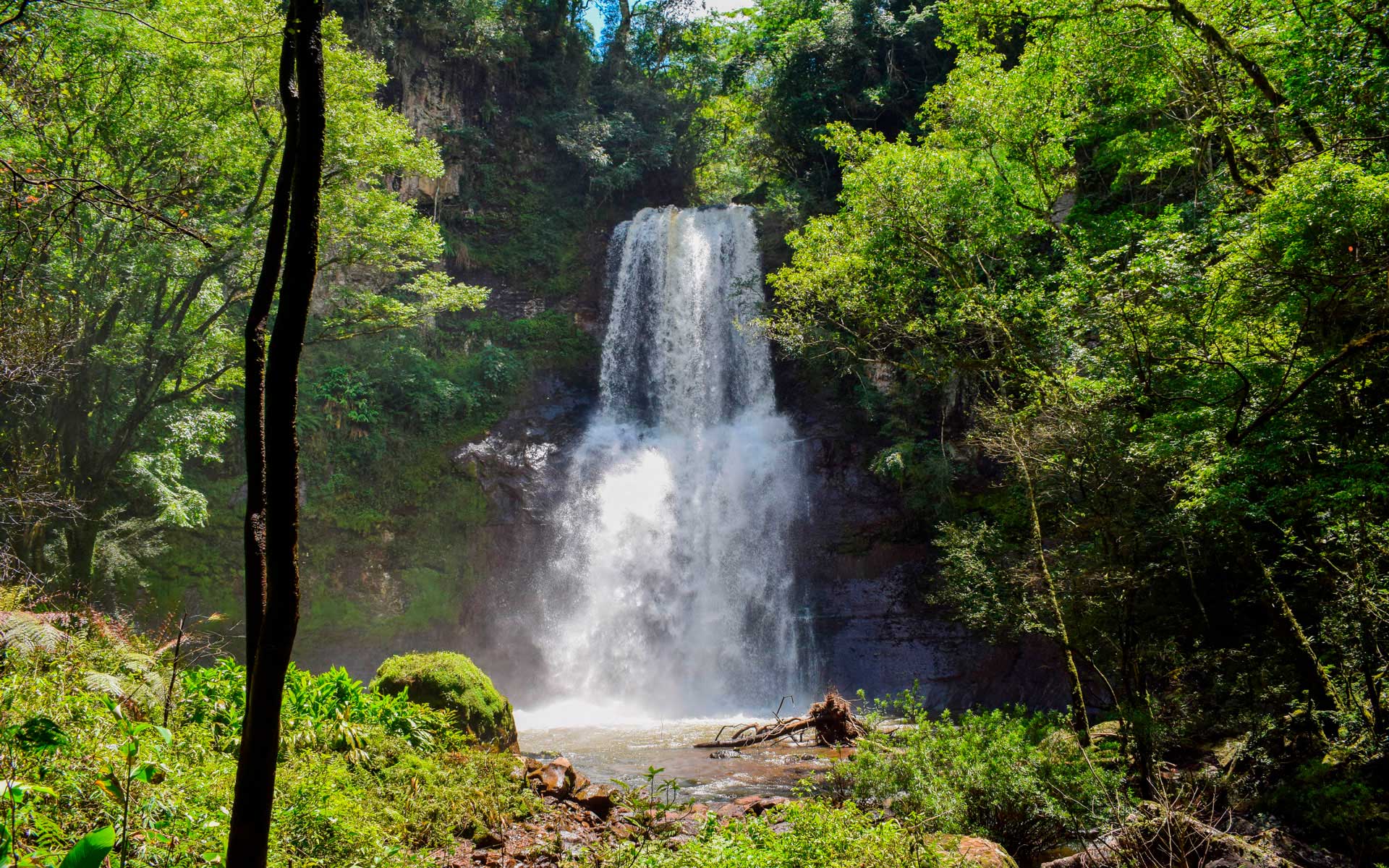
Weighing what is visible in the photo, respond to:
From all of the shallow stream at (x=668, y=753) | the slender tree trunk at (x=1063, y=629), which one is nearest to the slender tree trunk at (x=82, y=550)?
the shallow stream at (x=668, y=753)

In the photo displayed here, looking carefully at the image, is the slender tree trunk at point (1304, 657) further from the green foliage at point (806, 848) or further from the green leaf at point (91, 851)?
the green leaf at point (91, 851)

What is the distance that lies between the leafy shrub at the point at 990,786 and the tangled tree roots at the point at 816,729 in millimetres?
5408

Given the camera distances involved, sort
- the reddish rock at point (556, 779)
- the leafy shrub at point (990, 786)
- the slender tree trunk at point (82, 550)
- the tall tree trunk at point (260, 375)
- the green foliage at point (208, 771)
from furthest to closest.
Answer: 1. the slender tree trunk at point (82, 550)
2. the reddish rock at point (556, 779)
3. the leafy shrub at point (990, 786)
4. the green foliage at point (208, 771)
5. the tall tree trunk at point (260, 375)

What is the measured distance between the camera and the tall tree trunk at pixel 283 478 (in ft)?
7.88

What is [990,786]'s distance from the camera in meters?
5.99

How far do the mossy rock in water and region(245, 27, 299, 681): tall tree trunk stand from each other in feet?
18.6

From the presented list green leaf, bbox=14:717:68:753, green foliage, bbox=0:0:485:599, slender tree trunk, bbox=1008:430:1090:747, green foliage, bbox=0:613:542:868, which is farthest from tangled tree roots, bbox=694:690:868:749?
green leaf, bbox=14:717:68:753

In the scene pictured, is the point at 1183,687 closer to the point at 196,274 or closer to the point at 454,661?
the point at 454,661

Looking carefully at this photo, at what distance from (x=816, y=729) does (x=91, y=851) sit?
11662 mm

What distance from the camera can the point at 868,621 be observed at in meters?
16.3

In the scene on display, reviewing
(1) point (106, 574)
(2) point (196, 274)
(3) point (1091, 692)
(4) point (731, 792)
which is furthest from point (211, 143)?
(3) point (1091, 692)

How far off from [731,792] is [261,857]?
7.28 m

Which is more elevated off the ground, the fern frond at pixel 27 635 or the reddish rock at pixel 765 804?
the fern frond at pixel 27 635

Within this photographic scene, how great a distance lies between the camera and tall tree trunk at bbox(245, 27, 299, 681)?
2.66 m
